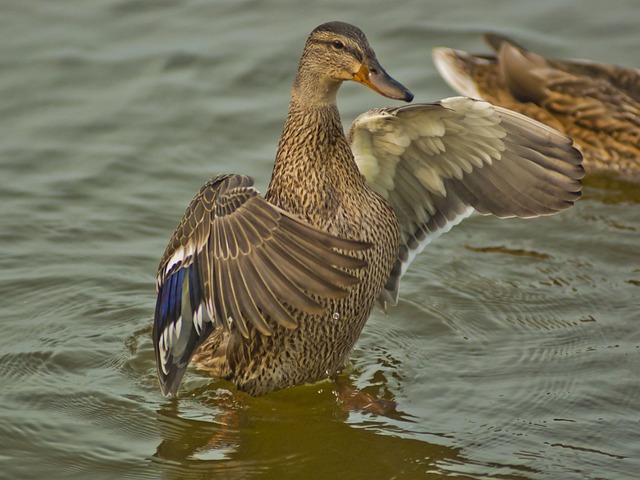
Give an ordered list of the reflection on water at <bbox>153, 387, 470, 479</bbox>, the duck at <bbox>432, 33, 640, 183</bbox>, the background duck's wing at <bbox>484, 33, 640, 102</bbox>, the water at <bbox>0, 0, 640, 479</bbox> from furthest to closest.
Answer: the background duck's wing at <bbox>484, 33, 640, 102</bbox>, the duck at <bbox>432, 33, 640, 183</bbox>, the water at <bbox>0, 0, 640, 479</bbox>, the reflection on water at <bbox>153, 387, 470, 479</bbox>

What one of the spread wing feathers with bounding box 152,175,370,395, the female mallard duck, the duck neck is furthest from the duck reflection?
the duck neck

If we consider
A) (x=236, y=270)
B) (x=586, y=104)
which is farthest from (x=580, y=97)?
(x=236, y=270)

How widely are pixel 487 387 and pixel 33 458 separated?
232 cm

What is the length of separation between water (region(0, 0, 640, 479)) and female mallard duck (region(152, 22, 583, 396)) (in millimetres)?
385

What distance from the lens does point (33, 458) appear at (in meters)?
5.45

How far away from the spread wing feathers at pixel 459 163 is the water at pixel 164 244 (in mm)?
802

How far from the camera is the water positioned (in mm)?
5582

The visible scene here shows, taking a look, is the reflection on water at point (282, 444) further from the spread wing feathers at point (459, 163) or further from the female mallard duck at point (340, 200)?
the spread wing feathers at point (459, 163)

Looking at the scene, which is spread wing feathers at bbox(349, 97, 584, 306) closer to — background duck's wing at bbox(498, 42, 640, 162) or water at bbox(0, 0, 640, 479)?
water at bbox(0, 0, 640, 479)

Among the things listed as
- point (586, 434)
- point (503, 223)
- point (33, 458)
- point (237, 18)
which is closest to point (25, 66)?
point (237, 18)

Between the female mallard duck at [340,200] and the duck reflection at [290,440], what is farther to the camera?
the duck reflection at [290,440]

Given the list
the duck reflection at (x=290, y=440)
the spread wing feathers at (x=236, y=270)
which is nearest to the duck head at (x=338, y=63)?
the spread wing feathers at (x=236, y=270)

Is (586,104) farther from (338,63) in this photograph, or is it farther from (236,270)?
(236,270)

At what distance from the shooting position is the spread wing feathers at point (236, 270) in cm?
464
